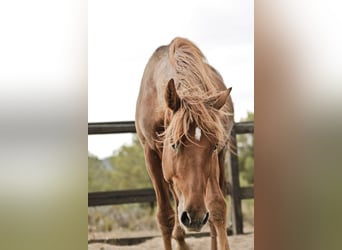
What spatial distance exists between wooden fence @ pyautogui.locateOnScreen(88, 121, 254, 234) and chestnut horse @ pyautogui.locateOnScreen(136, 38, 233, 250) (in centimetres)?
4

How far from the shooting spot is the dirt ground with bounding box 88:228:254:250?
75.5 inches

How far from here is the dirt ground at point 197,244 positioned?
1917 mm

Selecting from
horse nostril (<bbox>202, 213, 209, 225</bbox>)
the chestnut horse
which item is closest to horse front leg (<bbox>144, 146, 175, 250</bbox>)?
the chestnut horse

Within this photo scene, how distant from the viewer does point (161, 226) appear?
6.50 ft

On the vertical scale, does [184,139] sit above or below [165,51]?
below

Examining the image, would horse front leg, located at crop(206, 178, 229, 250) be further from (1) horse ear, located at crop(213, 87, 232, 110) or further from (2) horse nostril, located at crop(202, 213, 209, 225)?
(1) horse ear, located at crop(213, 87, 232, 110)

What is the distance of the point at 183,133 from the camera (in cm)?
193

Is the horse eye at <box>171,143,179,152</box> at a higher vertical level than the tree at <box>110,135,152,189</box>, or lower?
higher

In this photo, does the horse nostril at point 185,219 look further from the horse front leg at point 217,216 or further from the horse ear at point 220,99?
the horse ear at point 220,99

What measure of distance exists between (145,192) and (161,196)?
0.19 feet

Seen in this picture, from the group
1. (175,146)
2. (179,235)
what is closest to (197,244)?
(179,235)
